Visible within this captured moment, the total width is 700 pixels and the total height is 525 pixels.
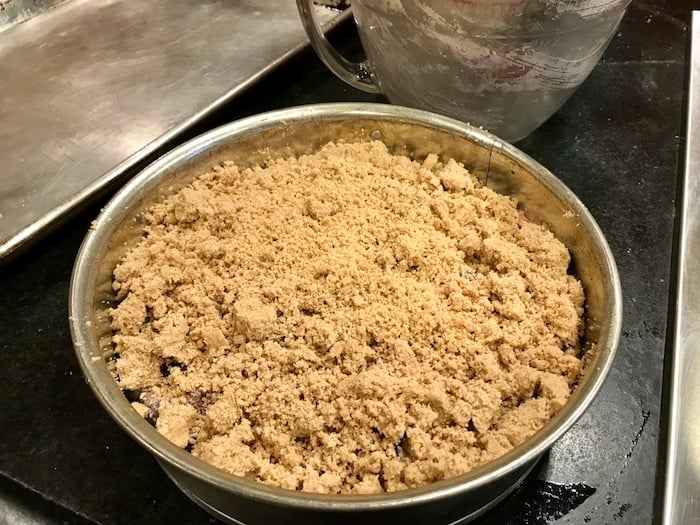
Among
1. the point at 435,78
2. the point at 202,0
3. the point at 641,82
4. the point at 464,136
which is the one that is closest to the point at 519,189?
the point at 464,136

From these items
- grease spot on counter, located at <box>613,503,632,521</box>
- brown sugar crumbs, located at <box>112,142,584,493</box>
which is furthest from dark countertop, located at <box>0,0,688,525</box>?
brown sugar crumbs, located at <box>112,142,584,493</box>

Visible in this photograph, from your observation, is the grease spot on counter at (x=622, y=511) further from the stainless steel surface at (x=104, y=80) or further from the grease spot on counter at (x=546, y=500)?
the stainless steel surface at (x=104, y=80)

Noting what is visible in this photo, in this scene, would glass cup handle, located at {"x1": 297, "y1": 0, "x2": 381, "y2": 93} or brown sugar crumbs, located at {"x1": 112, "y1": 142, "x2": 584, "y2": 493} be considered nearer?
brown sugar crumbs, located at {"x1": 112, "y1": 142, "x2": 584, "y2": 493}

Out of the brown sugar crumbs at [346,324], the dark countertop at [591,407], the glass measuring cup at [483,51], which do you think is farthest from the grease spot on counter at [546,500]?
the glass measuring cup at [483,51]

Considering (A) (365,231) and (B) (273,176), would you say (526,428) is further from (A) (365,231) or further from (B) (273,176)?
(B) (273,176)

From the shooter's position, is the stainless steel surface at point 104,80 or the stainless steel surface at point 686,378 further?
the stainless steel surface at point 104,80

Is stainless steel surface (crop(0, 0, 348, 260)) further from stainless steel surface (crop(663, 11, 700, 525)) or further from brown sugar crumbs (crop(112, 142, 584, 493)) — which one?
stainless steel surface (crop(663, 11, 700, 525))
